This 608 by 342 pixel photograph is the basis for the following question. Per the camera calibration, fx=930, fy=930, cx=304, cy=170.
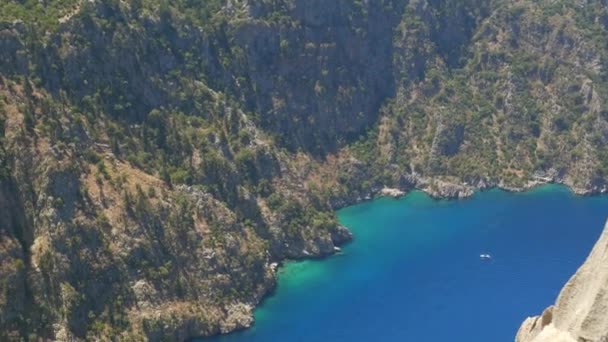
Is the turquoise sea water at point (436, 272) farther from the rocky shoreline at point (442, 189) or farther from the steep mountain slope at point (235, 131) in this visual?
the steep mountain slope at point (235, 131)

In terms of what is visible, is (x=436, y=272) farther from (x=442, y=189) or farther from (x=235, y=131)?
(x=442, y=189)

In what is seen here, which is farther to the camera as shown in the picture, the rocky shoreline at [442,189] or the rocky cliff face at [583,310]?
the rocky shoreline at [442,189]

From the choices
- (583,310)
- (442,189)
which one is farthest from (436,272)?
(583,310)

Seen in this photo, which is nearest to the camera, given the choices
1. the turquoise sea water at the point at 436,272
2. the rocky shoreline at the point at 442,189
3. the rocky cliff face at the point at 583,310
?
the rocky cliff face at the point at 583,310

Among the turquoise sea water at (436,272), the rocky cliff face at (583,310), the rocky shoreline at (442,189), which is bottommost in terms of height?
the turquoise sea water at (436,272)

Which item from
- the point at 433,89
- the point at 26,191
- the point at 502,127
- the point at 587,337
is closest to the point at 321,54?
the point at 433,89

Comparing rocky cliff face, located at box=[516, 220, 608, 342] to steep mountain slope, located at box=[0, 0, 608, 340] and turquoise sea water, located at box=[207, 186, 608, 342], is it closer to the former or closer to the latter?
steep mountain slope, located at box=[0, 0, 608, 340]


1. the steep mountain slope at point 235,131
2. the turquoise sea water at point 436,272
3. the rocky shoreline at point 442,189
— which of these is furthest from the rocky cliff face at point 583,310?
the rocky shoreline at point 442,189
